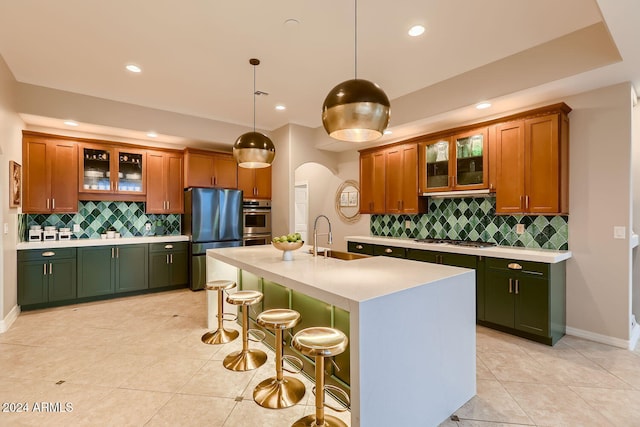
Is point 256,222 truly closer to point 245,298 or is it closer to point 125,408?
point 245,298

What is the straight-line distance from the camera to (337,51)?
319 cm

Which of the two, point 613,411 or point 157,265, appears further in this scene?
point 157,265

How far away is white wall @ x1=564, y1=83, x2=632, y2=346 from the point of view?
10.1 ft

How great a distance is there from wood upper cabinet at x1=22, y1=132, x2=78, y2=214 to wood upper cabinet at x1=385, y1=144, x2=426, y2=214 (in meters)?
4.74

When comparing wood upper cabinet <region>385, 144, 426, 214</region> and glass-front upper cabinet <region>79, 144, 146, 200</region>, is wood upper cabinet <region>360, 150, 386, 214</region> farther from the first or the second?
glass-front upper cabinet <region>79, 144, 146, 200</region>

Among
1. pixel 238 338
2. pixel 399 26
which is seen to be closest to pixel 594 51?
pixel 399 26

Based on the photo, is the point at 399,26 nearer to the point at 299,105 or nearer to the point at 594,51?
the point at 594,51

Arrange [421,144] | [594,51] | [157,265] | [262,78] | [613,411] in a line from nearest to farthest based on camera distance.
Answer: [613,411]
[594,51]
[262,78]
[421,144]
[157,265]

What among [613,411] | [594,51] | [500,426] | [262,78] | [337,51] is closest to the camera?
[500,426]

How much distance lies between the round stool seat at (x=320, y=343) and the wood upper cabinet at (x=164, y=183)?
4410 millimetres

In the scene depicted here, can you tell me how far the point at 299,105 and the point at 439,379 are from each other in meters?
3.95

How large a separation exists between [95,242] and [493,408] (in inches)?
206

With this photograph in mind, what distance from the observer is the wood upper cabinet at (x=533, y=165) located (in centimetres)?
328

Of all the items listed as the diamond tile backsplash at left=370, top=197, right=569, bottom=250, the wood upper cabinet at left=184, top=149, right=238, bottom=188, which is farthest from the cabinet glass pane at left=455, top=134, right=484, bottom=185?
the wood upper cabinet at left=184, top=149, right=238, bottom=188
